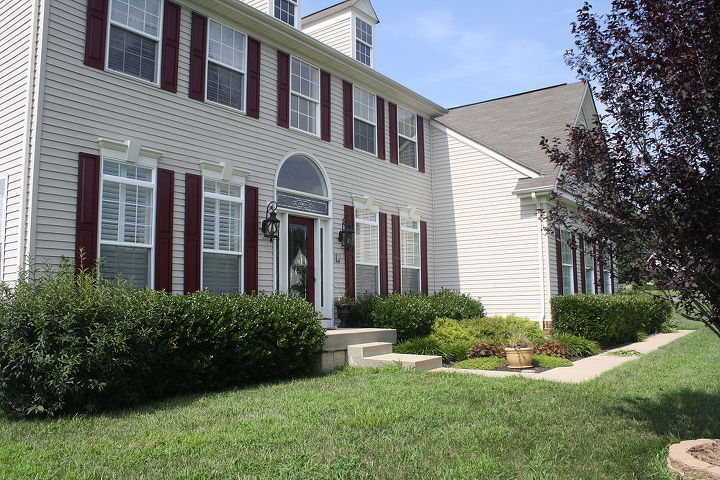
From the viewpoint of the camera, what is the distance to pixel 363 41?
13.7 metres

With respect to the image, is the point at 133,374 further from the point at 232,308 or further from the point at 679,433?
the point at 679,433

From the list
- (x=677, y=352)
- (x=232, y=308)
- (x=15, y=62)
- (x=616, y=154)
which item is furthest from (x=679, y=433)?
(x=15, y=62)

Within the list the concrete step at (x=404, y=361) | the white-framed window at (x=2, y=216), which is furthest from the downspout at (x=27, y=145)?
the concrete step at (x=404, y=361)

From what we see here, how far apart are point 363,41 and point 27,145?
8.36m

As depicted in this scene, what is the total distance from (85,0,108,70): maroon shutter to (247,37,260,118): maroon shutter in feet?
8.50

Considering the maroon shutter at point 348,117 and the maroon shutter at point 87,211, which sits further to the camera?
the maroon shutter at point 348,117

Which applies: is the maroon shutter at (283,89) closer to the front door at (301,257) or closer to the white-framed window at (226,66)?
the white-framed window at (226,66)

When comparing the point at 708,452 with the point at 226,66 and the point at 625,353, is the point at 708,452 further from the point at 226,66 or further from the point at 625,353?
the point at 226,66

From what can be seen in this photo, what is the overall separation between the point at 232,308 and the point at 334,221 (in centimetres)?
450

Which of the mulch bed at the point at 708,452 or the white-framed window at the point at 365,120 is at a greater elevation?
the white-framed window at the point at 365,120

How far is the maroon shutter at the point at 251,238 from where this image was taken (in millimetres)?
9617

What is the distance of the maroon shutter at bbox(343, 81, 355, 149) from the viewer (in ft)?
40.0

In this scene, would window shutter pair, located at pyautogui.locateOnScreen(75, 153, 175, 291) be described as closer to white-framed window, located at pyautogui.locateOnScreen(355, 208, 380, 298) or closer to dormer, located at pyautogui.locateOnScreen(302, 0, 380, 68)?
white-framed window, located at pyautogui.locateOnScreen(355, 208, 380, 298)

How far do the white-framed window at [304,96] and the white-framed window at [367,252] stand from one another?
2.06m
